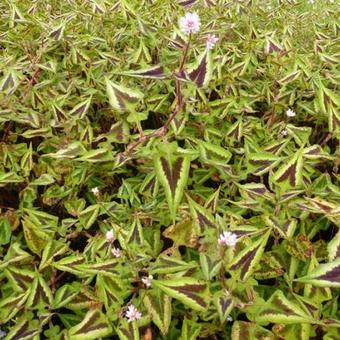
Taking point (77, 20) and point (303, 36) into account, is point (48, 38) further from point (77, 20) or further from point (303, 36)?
point (303, 36)

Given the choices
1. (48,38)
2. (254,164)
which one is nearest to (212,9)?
(48,38)

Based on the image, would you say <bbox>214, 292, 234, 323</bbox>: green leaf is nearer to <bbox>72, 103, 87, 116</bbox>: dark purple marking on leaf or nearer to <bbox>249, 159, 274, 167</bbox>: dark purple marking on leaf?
<bbox>249, 159, 274, 167</bbox>: dark purple marking on leaf

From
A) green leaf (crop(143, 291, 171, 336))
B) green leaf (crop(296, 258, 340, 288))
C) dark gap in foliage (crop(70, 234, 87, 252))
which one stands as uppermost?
green leaf (crop(296, 258, 340, 288))

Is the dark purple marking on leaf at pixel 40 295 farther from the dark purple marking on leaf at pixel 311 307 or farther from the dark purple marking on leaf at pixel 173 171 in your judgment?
the dark purple marking on leaf at pixel 311 307

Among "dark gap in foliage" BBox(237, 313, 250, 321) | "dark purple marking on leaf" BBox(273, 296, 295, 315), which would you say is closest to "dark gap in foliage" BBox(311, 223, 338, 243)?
"dark gap in foliage" BBox(237, 313, 250, 321)

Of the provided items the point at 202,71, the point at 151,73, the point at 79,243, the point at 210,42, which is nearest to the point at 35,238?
the point at 79,243

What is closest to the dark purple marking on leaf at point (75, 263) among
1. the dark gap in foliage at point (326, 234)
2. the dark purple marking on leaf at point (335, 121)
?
the dark gap in foliage at point (326, 234)

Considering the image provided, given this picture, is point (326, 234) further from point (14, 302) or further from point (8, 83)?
point (8, 83)
